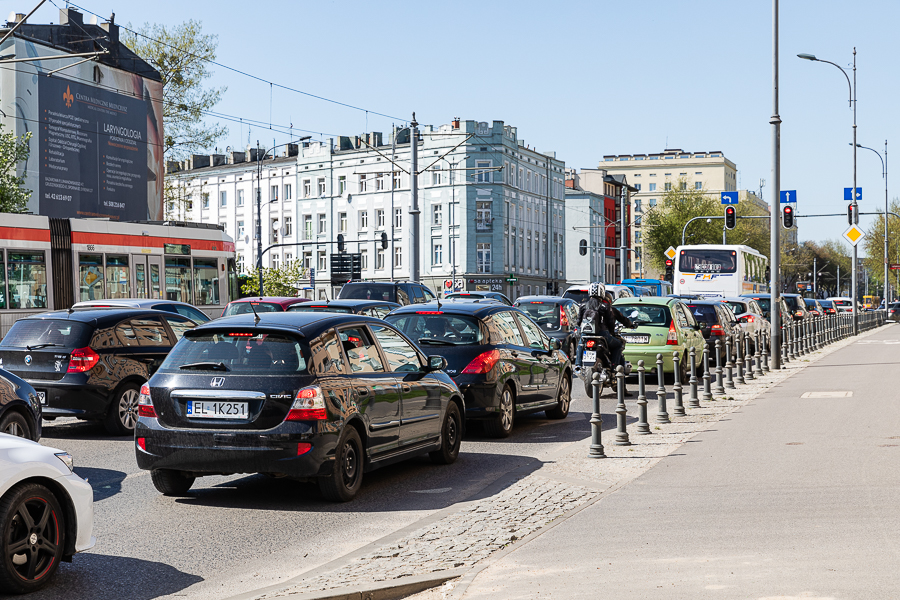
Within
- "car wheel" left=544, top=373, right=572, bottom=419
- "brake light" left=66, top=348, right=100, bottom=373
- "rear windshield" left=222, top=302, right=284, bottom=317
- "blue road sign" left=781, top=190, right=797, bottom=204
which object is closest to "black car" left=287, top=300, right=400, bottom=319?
"rear windshield" left=222, top=302, right=284, bottom=317

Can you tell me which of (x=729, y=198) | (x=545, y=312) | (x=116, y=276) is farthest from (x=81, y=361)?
(x=729, y=198)

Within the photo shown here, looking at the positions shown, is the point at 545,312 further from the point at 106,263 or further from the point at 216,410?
the point at 216,410

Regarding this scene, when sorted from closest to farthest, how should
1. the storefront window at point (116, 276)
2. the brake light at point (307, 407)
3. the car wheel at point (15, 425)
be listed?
the brake light at point (307, 407)
the car wheel at point (15, 425)
the storefront window at point (116, 276)

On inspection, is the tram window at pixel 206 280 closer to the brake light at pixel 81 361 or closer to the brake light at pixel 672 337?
the brake light at pixel 672 337

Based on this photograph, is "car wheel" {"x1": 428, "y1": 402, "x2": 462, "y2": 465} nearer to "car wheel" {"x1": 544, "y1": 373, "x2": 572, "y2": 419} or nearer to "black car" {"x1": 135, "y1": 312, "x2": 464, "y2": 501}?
"black car" {"x1": 135, "y1": 312, "x2": 464, "y2": 501}

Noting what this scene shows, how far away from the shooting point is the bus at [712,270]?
144ft

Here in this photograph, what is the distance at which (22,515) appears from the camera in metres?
5.62

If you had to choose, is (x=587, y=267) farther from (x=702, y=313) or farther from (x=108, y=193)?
(x=702, y=313)

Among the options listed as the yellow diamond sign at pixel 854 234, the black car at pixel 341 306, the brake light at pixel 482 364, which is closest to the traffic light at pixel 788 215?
the yellow diamond sign at pixel 854 234

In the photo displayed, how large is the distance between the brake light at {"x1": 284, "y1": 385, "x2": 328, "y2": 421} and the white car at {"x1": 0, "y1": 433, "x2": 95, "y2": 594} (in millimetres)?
2130

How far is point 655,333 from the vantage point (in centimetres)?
1914

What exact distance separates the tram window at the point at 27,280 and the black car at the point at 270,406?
18.5 meters

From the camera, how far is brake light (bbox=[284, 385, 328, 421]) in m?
8.04

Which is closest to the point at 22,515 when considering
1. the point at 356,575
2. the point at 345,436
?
the point at 356,575
